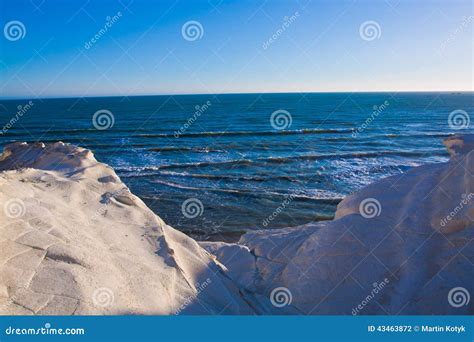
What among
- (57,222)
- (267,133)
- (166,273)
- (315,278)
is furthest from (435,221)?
(267,133)

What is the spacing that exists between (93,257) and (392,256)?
15.2 feet

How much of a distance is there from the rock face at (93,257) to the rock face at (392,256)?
138 centimetres

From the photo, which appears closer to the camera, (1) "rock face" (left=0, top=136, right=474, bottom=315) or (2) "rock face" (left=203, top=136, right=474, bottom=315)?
(1) "rock face" (left=0, top=136, right=474, bottom=315)

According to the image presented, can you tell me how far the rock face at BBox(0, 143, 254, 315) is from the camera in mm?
4395

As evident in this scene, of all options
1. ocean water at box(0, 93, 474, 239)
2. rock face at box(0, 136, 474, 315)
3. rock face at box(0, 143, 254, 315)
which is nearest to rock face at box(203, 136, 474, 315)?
rock face at box(0, 136, 474, 315)

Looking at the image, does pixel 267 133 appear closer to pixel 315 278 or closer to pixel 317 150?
pixel 317 150

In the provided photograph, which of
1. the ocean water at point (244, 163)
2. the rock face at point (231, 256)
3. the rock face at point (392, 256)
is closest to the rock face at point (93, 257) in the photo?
the rock face at point (231, 256)

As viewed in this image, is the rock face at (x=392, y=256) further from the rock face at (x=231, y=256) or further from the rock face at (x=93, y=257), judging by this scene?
the rock face at (x=93, y=257)

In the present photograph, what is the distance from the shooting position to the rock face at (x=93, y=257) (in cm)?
439

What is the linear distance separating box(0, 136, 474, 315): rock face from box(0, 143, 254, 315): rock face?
0.05 feet

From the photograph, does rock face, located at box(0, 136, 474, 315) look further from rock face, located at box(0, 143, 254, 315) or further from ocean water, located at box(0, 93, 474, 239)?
ocean water, located at box(0, 93, 474, 239)

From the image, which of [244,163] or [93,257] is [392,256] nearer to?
[93,257]

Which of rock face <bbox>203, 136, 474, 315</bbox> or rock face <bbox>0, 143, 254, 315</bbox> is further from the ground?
rock face <bbox>203, 136, 474, 315</bbox>

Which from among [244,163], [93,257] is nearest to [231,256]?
[93,257]
